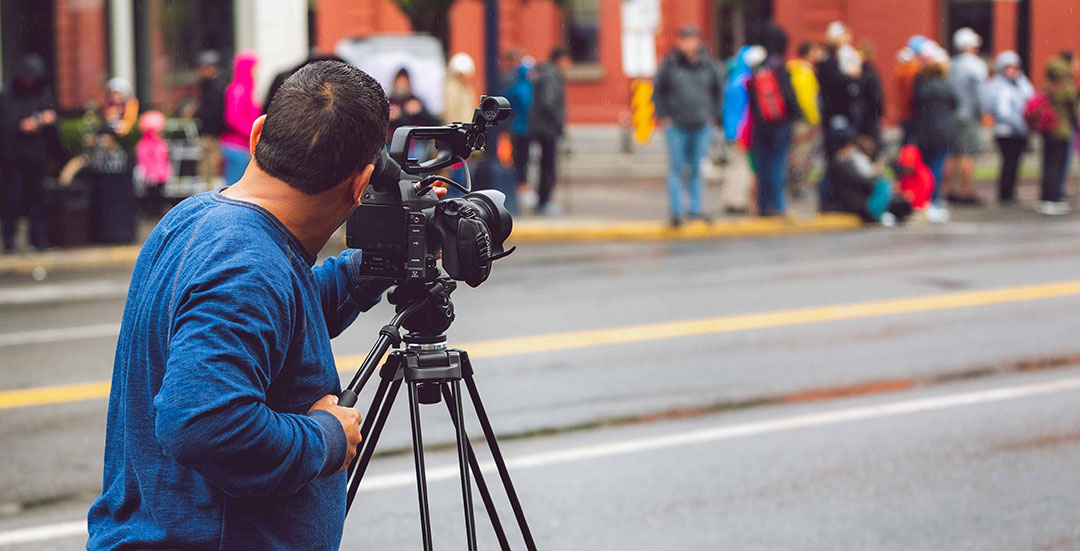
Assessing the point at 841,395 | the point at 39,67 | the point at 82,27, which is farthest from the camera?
the point at 82,27

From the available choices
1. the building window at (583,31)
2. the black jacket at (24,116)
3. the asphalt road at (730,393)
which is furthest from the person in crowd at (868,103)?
the building window at (583,31)

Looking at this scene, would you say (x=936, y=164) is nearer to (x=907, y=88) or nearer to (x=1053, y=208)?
(x=907, y=88)

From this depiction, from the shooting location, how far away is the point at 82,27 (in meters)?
19.4

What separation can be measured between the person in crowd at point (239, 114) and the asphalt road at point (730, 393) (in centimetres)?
148

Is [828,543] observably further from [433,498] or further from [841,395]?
[841,395]

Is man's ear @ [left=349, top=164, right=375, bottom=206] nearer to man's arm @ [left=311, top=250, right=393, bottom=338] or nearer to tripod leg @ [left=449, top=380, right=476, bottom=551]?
man's arm @ [left=311, top=250, right=393, bottom=338]

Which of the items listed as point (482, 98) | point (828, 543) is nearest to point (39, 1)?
point (828, 543)

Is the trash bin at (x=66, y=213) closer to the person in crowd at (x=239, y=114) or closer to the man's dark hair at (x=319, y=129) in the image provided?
the person in crowd at (x=239, y=114)

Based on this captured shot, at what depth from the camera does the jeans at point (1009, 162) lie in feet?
60.1

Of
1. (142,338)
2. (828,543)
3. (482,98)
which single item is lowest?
(828,543)

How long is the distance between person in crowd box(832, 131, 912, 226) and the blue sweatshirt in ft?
45.5

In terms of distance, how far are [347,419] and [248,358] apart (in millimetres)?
288

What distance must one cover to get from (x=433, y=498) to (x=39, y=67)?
10003 millimetres

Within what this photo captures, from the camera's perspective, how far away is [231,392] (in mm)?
2199
